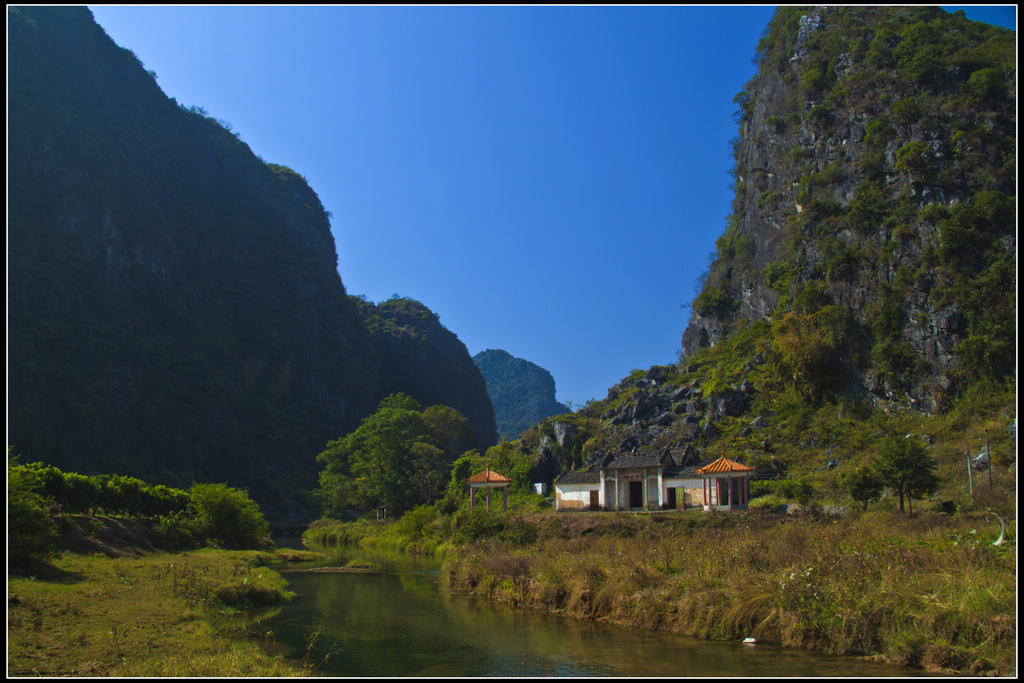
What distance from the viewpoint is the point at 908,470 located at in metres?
26.4

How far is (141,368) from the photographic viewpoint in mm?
97125

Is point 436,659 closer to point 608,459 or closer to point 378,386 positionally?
point 608,459

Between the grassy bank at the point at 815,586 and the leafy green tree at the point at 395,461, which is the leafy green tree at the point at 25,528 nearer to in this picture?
the grassy bank at the point at 815,586

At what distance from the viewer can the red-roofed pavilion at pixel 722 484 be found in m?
33.1

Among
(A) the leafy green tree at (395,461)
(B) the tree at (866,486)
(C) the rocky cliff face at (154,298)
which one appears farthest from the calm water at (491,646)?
(C) the rocky cliff face at (154,298)

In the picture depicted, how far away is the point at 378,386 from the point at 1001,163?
115280 mm

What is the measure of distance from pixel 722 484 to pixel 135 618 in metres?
26.8

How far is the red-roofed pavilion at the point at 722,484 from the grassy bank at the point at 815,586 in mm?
10339

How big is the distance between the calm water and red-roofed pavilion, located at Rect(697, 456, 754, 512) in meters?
15.6

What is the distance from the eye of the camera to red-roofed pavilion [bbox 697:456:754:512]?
3312 cm

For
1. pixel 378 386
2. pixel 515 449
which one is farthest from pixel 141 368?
pixel 515 449

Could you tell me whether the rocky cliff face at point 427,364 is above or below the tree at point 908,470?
above

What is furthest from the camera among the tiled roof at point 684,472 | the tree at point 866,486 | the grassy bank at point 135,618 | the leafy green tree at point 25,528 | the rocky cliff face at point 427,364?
the rocky cliff face at point 427,364

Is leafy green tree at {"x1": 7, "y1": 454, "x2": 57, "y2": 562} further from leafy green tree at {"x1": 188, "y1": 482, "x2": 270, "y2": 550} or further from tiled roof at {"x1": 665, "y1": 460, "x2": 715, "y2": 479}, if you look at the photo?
tiled roof at {"x1": 665, "y1": 460, "x2": 715, "y2": 479}
